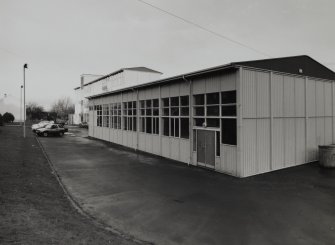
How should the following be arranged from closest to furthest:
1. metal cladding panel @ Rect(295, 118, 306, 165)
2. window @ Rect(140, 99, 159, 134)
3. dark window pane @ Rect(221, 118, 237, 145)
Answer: dark window pane @ Rect(221, 118, 237, 145) < metal cladding panel @ Rect(295, 118, 306, 165) < window @ Rect(140, 99, 159, 134)

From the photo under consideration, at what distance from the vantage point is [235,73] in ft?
42.2

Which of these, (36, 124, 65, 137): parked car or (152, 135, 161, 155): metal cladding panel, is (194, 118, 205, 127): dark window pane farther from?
(36, 124, 65, 137): parked car

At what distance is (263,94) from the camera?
1370 centimetres

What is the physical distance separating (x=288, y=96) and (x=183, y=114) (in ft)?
19.4

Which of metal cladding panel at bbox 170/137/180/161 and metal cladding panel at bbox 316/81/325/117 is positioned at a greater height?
metal cladding panel at bbox 316/81/325/117

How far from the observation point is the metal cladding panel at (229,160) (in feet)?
42.5

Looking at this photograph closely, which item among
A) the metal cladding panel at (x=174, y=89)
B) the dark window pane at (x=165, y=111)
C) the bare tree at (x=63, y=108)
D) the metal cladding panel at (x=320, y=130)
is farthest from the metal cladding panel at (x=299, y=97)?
the bare tree at (x=63, y=108)

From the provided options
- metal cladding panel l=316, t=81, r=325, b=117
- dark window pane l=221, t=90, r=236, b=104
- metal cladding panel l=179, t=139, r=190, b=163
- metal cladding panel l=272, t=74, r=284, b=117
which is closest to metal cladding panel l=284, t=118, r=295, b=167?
metal cladding panel l=272, t=74, r=284, b=117

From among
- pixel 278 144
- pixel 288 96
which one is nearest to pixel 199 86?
pixel 288 96

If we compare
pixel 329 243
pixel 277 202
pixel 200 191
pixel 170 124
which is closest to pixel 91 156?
pixel 170 124

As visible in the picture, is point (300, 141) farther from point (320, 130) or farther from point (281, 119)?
point (320, 130)

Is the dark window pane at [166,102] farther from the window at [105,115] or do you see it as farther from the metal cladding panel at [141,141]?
the window at [105,115]

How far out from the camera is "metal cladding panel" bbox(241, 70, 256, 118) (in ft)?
42.0

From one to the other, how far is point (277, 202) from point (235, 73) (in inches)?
243
